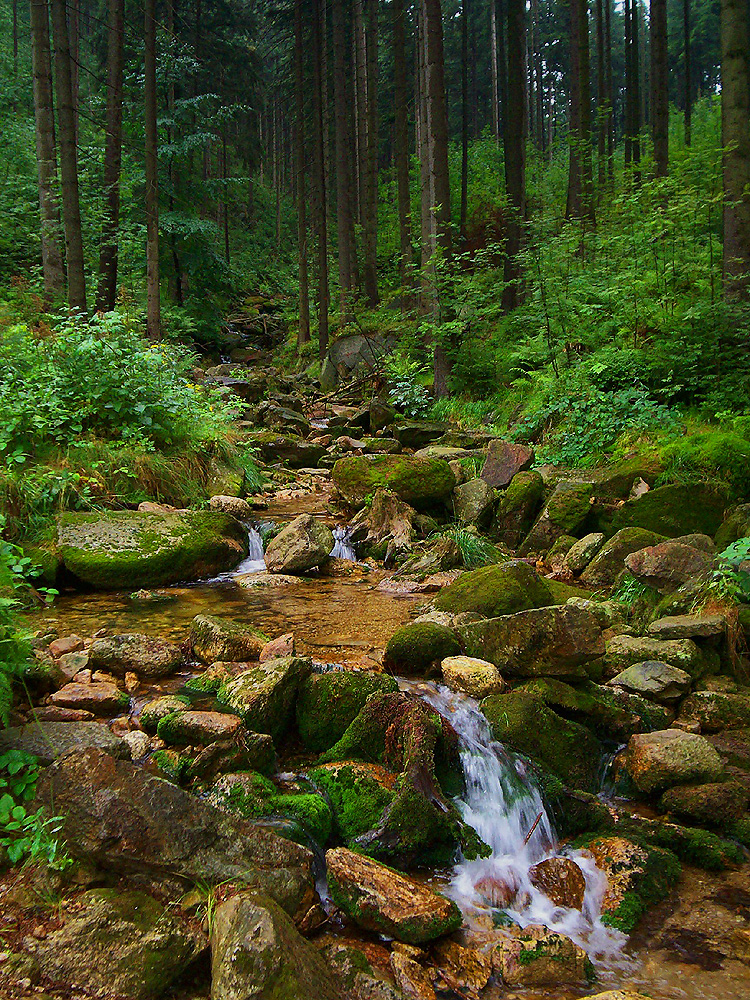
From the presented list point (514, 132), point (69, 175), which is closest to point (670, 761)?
point (69, 175)

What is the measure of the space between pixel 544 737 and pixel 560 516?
13.6ft

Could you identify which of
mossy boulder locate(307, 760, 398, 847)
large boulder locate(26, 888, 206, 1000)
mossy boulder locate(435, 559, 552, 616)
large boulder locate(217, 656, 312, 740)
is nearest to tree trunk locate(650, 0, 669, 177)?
mossy boulder locate(435, 559, 552, 616)

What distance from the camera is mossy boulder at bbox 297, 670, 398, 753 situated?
14.2 ft

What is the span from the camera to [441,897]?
10.8 ft

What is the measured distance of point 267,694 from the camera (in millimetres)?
4227

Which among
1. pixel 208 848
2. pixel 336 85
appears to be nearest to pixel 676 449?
pixel 208 848

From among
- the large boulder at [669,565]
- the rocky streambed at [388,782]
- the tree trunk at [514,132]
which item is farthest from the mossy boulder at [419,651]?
the tree trunk at [514,132]

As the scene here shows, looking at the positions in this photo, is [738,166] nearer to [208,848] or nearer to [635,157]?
[208,848]

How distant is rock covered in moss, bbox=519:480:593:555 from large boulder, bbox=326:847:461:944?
556 centimetres

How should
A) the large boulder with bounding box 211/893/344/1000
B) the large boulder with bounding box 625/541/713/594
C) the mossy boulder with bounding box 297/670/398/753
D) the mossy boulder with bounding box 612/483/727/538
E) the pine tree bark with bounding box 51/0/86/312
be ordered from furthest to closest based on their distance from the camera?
the pine tree bark with bounding box 51/0/86/312 → the mossy boulder with bounding box 612/483/727/538 → the large boulder with bounding box 625/541/713/594 → the mossy boulder with bounding box 297/670/398/753 → the large boulder with bounding box 211/893/344/1000

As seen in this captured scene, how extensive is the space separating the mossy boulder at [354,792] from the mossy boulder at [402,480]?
18.4 feet

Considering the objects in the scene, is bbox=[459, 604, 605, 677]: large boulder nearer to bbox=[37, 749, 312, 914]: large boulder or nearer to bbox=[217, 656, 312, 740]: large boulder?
bbox=[217, 656, 312, 740]: large boulder

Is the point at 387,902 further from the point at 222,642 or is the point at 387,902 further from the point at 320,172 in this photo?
the point at 320,172

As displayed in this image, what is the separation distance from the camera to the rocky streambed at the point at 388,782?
8.87ft
